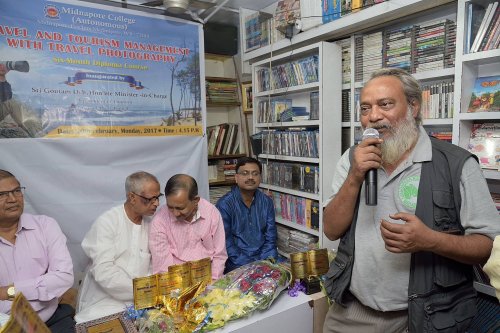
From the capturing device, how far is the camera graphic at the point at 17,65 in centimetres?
215

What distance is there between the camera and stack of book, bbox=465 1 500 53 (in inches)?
68.0

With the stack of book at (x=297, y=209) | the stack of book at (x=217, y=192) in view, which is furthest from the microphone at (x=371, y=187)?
the stack of book at (x=217, y=192)

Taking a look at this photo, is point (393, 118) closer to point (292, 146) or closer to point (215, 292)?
point (215, 292)

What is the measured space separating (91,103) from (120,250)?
1219mm

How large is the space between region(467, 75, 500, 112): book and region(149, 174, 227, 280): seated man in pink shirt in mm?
1720

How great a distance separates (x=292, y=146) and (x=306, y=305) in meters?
1.62

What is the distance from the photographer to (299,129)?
2936 millimetres

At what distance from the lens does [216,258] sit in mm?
2109

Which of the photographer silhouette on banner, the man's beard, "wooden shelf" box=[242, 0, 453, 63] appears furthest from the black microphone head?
the photographer silhouette on banner

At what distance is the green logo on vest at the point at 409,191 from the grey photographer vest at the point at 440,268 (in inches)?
1.0

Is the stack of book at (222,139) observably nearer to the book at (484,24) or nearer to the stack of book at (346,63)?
the stack of book at (346,63)

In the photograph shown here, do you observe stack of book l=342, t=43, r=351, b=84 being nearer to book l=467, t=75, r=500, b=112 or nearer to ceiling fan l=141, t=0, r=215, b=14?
book l=467, t=75, r=500, b=112

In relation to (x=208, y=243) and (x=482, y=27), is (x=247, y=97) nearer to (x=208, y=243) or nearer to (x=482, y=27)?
(x=208, y=243)

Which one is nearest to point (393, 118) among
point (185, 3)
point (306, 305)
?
point (306, 305)
